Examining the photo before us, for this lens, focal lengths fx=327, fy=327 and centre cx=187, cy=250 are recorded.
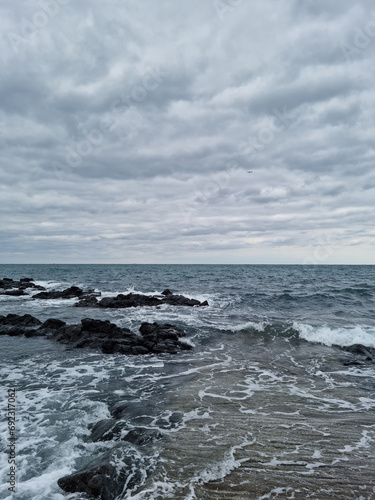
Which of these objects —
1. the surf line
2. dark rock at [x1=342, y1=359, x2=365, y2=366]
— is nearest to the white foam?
dark rock at [x1=342, y1=359, x2=365, y2=366]

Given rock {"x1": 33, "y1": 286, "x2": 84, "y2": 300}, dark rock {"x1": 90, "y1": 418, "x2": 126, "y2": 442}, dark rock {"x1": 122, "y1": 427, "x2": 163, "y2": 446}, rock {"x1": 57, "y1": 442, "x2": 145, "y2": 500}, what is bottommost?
rock {"x1": 33, "y1": 286, "x2": 84, "y2": 300}

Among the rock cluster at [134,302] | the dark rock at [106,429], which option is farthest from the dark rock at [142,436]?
the rock cluster at [134,302]

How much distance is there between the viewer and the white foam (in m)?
16.9

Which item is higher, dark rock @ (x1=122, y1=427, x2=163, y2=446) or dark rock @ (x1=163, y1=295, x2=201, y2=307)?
dark rock @ (x1=122, y1=427, x2=163, y2=446)

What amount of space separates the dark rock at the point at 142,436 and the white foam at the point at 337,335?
12.7 meters

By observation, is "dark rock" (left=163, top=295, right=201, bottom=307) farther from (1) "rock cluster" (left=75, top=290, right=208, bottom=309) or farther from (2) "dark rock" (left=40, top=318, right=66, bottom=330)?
(2) "dark rock" (left=40, top=318, right=66, bottom=330)

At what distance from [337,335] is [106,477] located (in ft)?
50.5

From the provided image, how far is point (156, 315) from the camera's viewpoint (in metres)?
25.6

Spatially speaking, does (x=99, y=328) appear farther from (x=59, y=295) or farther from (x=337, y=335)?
(x=59, y=295)

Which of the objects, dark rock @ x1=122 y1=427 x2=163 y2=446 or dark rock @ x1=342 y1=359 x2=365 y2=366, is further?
dark rock @ x1=342 y1=359 x2=365 y2=366

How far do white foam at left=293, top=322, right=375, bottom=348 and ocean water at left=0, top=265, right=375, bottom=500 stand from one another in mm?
92

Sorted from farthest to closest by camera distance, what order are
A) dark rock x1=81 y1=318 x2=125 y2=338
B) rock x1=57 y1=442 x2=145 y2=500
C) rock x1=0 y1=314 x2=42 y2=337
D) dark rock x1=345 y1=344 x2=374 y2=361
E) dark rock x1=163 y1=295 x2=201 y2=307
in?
dark rock x1=163 y1=295 x2=201 y2=307 → rock x1=0 y1=314 x2=42 y2=337 → dark rock x1=81 y1=318 x2=125 y2=338 → dark rock x1=345 y1=344 x2=374 y2=361 → rock x1=57 y1=442 x2=145 y2=500

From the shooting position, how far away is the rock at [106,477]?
17.4ft

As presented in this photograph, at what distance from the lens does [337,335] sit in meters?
17.6
